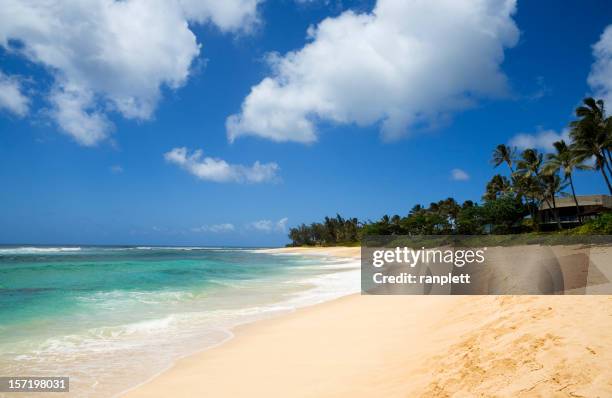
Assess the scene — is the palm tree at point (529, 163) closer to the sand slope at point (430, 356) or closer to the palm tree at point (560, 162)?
the palm tree at point (560, 162)

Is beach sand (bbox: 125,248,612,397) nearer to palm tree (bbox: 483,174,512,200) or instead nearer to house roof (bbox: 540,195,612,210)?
house roof (bbox: 540,195,612,210)

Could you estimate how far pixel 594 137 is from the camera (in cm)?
2811

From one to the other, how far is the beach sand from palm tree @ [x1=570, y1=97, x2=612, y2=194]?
28280mm

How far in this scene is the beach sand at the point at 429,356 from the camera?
11.4 ft

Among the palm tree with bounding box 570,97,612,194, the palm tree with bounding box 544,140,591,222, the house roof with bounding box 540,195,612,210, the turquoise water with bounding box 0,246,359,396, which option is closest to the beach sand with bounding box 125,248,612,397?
the turquoise water with bounding box 0,246,359,396

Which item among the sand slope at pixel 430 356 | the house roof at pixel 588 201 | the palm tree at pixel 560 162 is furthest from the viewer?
the house roof at pixel 588 201

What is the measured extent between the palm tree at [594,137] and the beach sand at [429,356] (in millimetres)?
28280

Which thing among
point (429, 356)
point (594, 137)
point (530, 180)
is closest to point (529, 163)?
point (530, 180)

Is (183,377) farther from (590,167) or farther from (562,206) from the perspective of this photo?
(562,206)

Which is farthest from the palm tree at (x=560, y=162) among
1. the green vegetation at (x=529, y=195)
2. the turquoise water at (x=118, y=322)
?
the turquoise water at (x=118, y=322)

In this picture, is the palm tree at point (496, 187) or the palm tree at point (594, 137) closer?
the palm tree at point (594, 137)

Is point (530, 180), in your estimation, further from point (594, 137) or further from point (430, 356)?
point (430, 356)

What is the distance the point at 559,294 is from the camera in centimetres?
629

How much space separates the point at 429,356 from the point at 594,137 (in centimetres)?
3239
